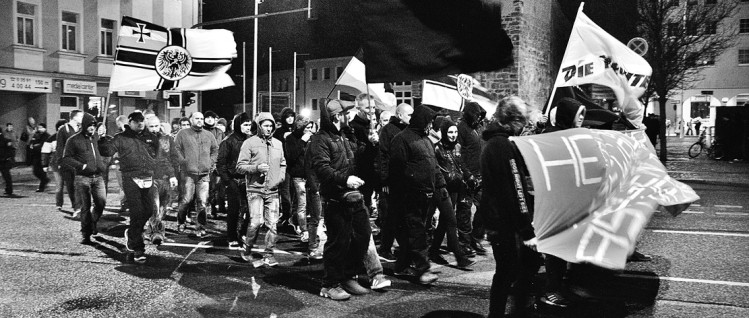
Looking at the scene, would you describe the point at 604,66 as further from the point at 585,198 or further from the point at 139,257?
the point at 139,257

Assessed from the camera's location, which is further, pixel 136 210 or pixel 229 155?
pixel 229 155

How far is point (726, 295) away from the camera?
6113mm

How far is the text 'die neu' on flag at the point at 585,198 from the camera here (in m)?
4.50

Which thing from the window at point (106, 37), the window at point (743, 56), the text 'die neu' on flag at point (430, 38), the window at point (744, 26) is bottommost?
the text 'die neu' on flag at point (430, 38)

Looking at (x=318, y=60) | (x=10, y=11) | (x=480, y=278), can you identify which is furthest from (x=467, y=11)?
(x=318, y=60)

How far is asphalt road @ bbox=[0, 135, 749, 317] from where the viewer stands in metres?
5.76

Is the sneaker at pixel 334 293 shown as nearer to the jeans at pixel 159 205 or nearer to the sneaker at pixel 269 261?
the sneaker at pixel 269 261

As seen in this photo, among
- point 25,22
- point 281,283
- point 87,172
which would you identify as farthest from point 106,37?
point 281,283

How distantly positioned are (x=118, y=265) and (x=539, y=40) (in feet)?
39.2

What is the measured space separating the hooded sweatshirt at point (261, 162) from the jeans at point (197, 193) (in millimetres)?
2631

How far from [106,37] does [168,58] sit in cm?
2195

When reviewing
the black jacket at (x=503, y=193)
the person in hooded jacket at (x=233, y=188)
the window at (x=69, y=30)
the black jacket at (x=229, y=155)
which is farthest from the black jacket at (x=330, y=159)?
the window at (x=69, y=30)

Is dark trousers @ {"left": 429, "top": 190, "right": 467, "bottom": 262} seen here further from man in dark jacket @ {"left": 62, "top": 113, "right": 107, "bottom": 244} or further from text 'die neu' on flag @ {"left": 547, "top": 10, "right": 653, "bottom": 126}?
man in dark jacket @ {"left": 62, "top": 113, "right": 107, "bottom": 244}

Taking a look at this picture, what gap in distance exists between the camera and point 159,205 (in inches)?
375
